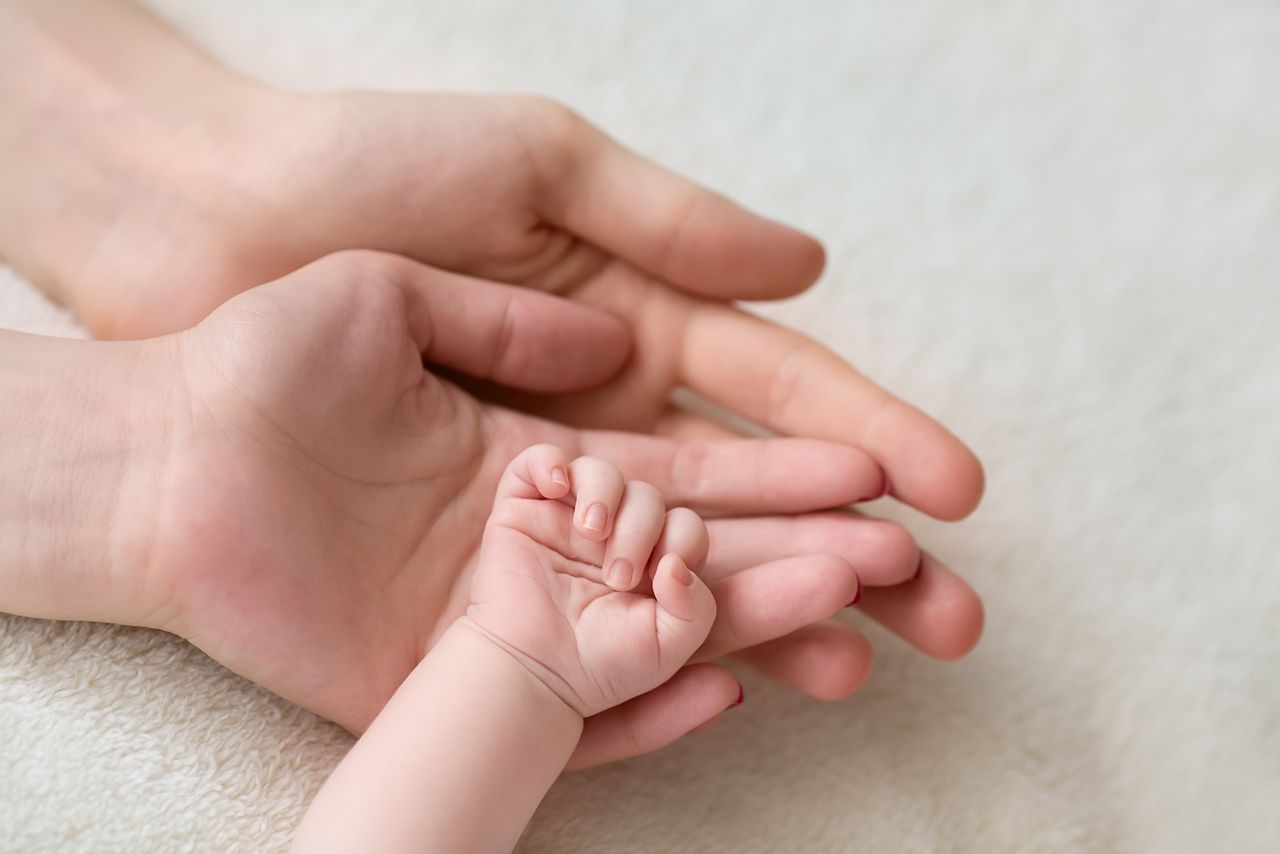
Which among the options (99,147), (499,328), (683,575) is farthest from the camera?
(99,147)

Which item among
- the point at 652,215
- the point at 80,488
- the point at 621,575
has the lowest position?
the point at 80,488

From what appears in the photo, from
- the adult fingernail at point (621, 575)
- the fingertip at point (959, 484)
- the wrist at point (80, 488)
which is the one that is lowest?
Result: the wrist at point (80, 488)

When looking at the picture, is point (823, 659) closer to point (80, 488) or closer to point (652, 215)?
point (652, 215)

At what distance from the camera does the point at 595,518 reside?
76 centimetres

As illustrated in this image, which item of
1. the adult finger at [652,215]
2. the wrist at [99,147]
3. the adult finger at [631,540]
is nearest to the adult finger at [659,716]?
the adult finger at [631,540]

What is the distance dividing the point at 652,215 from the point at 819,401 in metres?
0.22

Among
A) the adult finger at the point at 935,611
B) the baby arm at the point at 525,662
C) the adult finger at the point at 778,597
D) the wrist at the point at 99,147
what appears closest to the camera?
the baby arm at the point at 525,662

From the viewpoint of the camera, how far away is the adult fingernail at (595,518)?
0.76 m

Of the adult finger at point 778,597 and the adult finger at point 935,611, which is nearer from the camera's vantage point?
the adult finger at point 778,597

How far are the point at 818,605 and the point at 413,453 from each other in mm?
335

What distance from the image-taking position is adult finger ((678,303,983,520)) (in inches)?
37.4

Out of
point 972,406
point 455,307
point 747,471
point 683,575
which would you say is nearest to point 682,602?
point 683,575

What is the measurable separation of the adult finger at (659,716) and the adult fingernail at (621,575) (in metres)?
0.11

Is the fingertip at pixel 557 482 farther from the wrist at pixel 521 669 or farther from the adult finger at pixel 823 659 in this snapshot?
the adult finger at pixel 823 659
